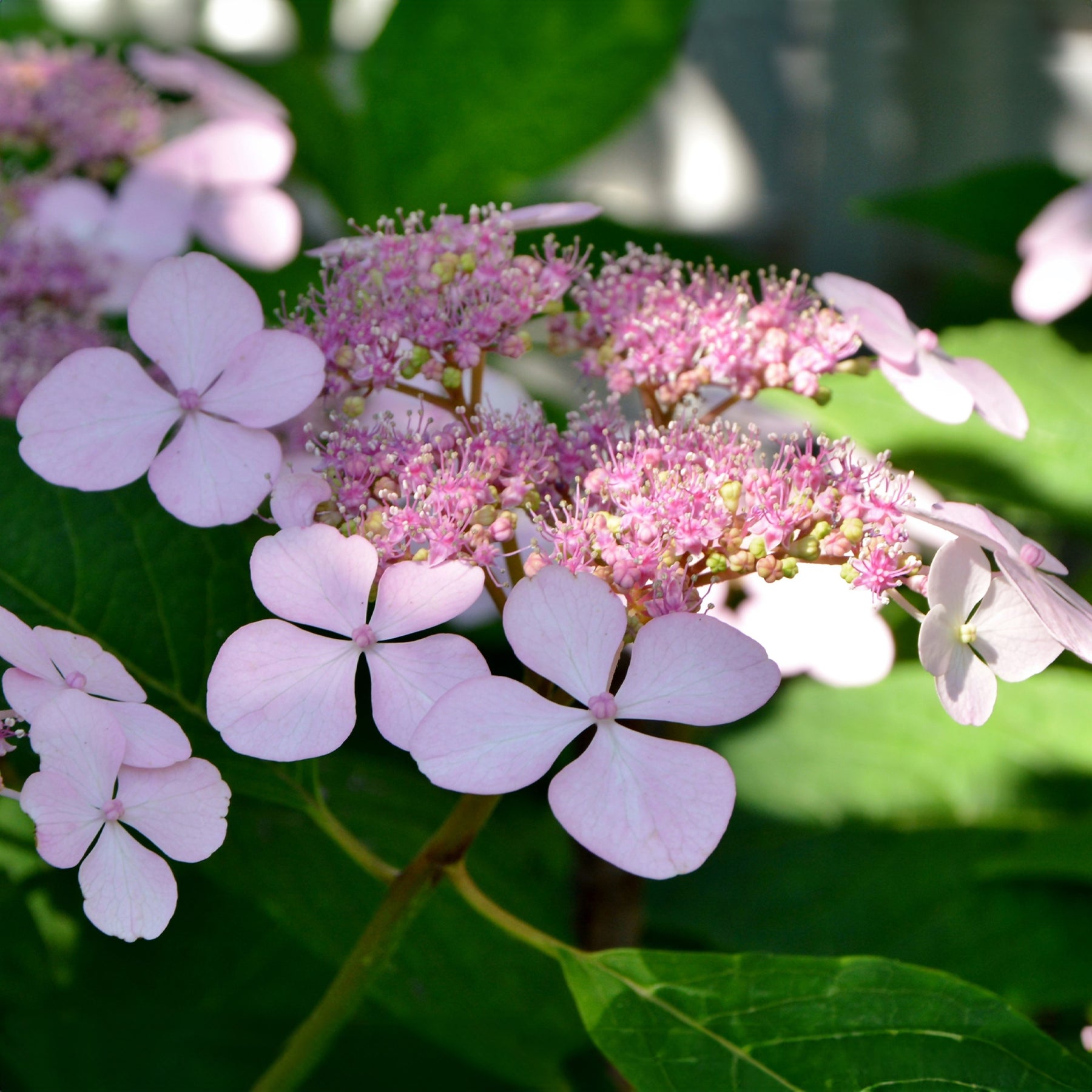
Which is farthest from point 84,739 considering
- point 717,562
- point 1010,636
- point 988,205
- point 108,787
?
point 988,205

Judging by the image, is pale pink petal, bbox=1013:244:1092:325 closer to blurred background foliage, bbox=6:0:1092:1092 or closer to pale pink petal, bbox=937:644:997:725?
blurred background foliage, bbox=6:0:1092:1092

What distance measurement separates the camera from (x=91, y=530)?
54 centimetres

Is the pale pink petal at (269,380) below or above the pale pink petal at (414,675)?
above

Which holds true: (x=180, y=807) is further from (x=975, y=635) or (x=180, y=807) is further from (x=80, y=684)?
(x=975, y=635)

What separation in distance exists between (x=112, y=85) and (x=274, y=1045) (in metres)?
0.70

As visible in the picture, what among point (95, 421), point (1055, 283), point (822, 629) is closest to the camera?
point (95, 421)

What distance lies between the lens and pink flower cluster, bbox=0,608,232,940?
0.39 metres

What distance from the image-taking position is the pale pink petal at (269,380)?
0.46 meters

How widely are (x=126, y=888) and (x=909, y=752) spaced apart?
68 centimetres

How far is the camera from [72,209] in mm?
841

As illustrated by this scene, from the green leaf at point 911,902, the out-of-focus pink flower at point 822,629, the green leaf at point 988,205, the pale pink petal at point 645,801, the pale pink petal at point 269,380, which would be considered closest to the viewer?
the pale pink petal at point 645,801

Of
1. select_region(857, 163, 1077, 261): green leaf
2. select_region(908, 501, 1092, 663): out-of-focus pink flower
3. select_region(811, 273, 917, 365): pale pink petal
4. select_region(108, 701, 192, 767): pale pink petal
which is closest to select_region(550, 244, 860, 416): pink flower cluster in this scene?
select_region(811, 273, 917, 365): pale pink petal

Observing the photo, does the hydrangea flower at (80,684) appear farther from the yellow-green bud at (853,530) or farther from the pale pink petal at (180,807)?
the yellow-green bud at (853,530)

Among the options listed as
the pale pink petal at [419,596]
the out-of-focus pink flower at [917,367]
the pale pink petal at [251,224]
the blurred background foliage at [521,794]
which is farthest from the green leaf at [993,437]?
the pale pink petal at [419,596]
